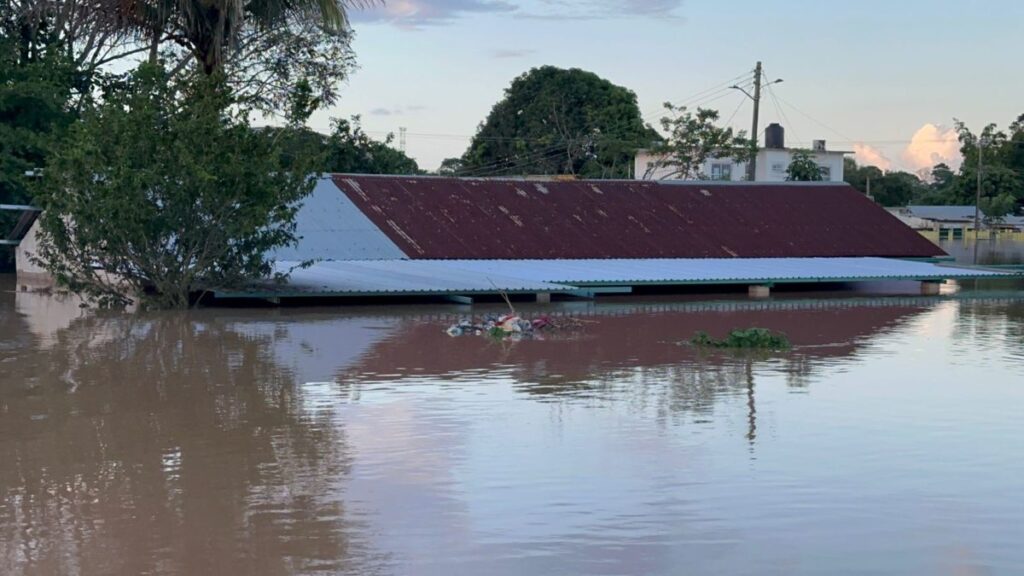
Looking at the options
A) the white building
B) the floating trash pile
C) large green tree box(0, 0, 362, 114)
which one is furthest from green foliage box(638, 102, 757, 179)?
the floating trash pile

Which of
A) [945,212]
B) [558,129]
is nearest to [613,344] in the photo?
[558,129]

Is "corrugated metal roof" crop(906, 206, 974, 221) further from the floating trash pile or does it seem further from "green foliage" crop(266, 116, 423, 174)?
the floating trash pile

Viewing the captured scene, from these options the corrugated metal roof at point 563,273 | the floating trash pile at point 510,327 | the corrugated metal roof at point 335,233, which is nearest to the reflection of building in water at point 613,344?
the floating trash pile at point 510,327

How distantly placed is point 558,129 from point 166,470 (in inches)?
2503

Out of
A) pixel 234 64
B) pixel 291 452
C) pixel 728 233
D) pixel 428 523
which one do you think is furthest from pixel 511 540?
pixel 234 64

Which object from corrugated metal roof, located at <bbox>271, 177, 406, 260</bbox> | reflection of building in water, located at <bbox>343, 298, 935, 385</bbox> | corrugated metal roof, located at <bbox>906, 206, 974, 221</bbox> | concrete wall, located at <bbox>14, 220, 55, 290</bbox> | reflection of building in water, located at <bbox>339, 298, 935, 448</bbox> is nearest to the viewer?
reflection of building in water, located at <bbox>339, 298, 935, 448</bbox>

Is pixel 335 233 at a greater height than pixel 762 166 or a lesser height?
lesser

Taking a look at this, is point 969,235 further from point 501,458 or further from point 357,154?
point 501,458

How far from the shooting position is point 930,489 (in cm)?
903

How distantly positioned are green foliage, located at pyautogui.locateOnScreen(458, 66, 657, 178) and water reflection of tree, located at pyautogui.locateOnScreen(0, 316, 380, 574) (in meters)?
49.8

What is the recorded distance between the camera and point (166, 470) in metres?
9.38

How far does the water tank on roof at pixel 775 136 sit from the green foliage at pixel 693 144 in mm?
17385

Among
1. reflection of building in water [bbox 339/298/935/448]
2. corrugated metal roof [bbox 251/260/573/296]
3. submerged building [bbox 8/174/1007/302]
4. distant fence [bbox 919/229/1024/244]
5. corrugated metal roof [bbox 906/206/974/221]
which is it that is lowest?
reflection of building in water [bbox 339/298/935/448]

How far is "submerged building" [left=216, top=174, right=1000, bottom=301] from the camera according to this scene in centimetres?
2638
